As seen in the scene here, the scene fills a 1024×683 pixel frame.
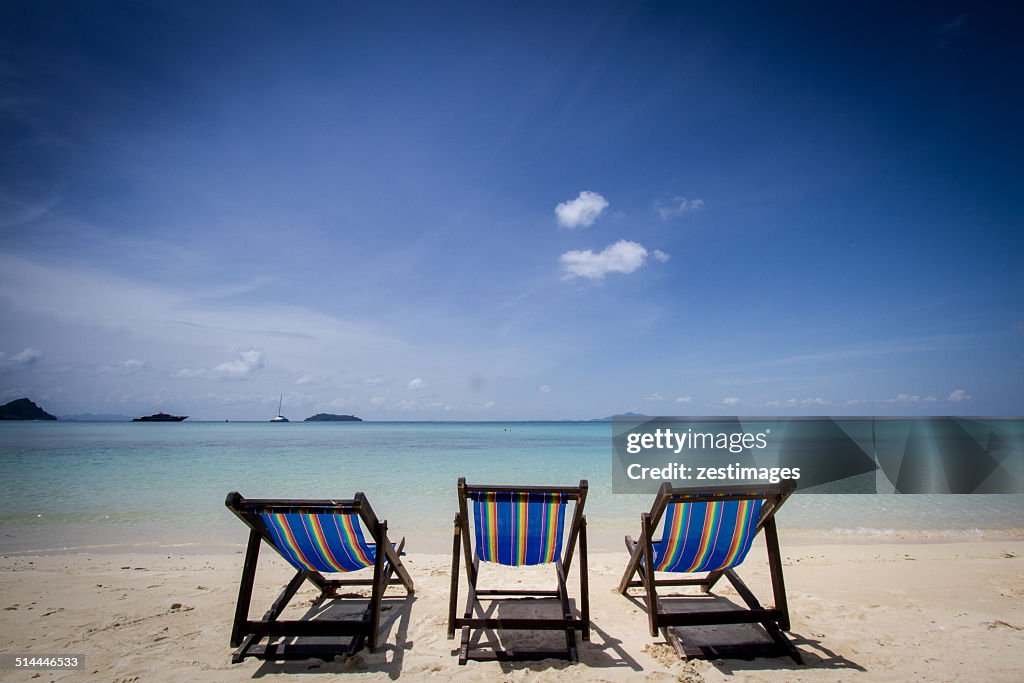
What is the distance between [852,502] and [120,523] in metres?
14.4

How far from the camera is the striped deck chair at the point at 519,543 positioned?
10.5 feet

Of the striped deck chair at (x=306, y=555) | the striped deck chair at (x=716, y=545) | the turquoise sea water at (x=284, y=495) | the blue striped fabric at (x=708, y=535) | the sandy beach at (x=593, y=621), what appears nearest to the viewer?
the sandy beach at (x=593, y=621)

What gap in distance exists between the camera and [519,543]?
3.61 m

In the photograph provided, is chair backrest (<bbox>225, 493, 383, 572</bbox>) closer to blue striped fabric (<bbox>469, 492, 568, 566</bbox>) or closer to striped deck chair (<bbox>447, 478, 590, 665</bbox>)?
striped deck chair (<bbox>447, 478, 590, 665</bbox>)

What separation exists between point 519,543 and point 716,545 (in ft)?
4.89

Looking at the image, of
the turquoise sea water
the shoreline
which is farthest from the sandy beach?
the turquoise sea water

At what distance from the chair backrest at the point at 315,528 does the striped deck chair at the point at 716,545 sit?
6.83 ft

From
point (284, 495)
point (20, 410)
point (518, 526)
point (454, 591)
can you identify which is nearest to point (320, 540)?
point (454, 591)

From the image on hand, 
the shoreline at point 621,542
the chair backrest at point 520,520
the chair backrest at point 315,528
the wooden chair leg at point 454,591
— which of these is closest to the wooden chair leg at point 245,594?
the chair backrest at point 315,528

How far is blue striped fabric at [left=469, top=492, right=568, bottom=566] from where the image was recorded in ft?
11.1

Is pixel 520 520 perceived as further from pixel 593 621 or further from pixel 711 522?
pixel 711 522

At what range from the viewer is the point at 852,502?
9.93 m

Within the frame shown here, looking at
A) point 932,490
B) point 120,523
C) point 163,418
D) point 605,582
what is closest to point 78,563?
point 120,523

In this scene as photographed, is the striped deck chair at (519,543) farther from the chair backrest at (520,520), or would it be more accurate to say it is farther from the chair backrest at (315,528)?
the chair backrest at (315,528)
